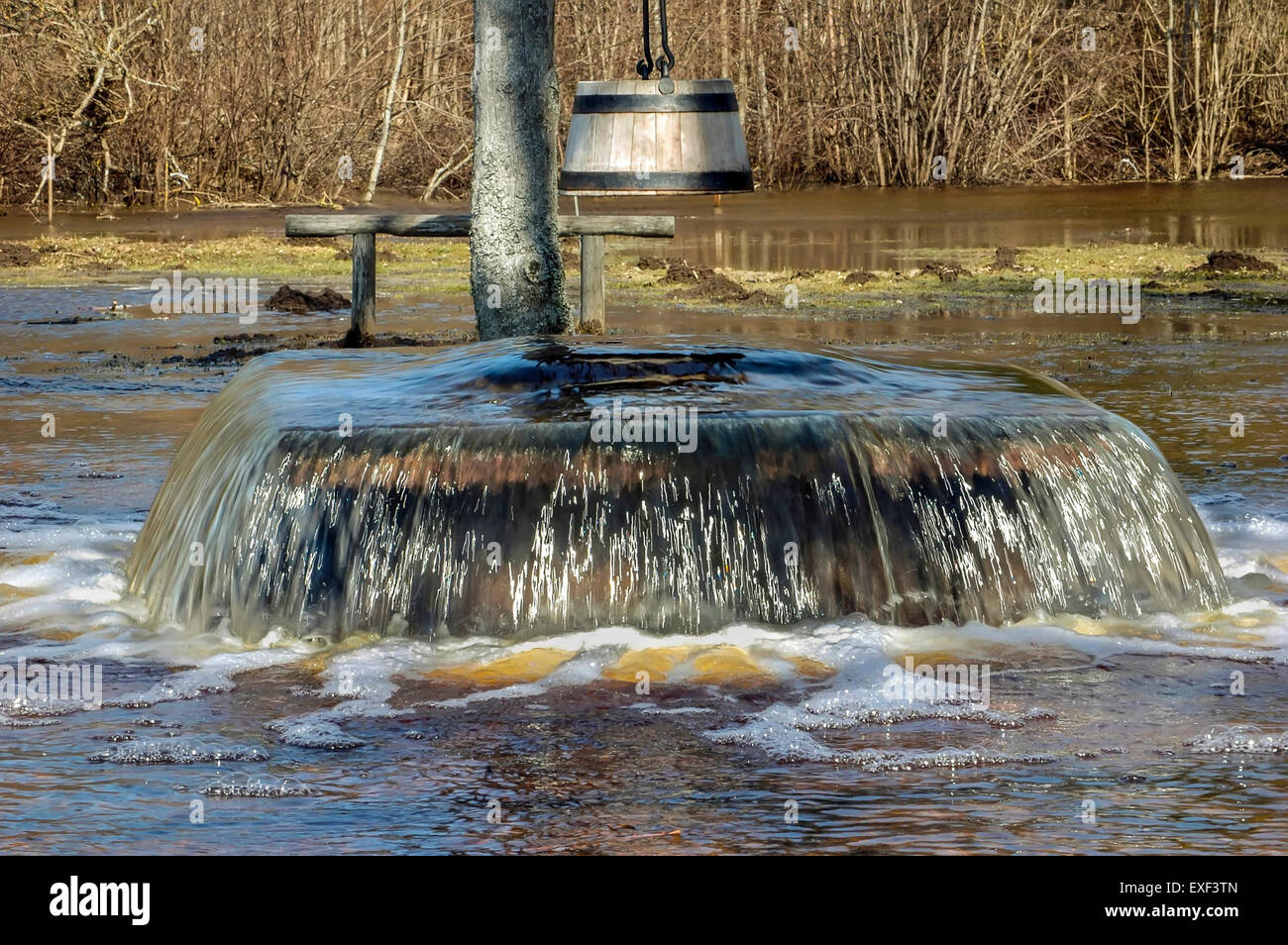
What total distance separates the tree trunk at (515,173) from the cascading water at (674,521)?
13.3 feet

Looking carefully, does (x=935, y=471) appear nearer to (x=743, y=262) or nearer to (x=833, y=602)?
(x=833, y=602)

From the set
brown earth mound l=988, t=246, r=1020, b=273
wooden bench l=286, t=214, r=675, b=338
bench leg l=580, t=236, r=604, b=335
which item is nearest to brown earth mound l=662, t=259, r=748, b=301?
wooden bench l=286, t=214, r=675, b=338

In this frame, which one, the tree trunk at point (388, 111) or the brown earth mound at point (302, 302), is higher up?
the tree trunk at point (388, 111)

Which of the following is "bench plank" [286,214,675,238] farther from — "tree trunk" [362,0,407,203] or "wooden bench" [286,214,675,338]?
"tree trunk" [362,0,407,203]

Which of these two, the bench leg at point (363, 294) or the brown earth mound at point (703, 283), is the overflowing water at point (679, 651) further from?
the brown earth mound at point (703, 283)

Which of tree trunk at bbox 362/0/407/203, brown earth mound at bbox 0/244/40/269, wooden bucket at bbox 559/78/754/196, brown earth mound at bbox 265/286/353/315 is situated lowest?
brown earth mound at bbox 265/286/353/315

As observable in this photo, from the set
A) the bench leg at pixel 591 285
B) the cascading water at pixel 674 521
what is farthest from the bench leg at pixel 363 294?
the cascading water at pixel 674 521

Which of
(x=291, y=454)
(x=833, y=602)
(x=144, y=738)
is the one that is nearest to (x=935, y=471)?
(x=833, y=602)

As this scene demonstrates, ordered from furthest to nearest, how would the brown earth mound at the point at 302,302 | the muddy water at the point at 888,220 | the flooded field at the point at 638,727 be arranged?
the muddy water at the point at 888,220 < the brown earth mound at the point at 302,302 < the flooded field at the point at 638,727

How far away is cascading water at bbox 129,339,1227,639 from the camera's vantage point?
6.43 meters

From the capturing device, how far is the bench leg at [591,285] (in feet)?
42.3

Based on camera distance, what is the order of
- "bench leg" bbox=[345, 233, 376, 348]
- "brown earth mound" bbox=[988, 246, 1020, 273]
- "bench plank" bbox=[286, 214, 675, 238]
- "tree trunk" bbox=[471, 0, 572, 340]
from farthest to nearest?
1. "brown earth mound" bbox=[988, 246, 1020, 273]
2. "bench plank" bbox=[286, 214, 675, 238]
3. "bench leg" bbox=[345, 233, 376, 348]
4. "tree trunk" bbox=[471, 0, 572, 340]

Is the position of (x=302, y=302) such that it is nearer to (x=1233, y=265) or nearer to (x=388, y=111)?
(x=1233, y=265)

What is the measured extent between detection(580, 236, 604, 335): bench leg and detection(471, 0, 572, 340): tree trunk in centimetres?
165
